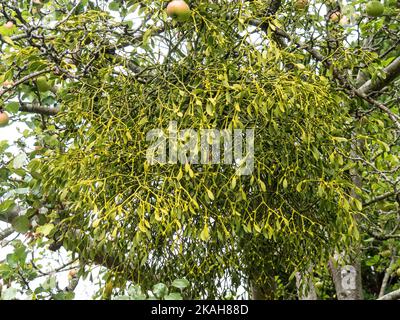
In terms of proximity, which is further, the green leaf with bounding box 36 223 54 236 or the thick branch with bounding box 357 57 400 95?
the thick branch with bounding box 357 57 400 95

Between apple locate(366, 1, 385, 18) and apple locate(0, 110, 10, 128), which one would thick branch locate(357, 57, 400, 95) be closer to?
apple locate(366, 1, 385, 18)

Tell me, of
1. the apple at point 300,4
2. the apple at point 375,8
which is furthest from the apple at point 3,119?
the apple at point 375,8

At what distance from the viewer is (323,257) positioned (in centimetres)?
165

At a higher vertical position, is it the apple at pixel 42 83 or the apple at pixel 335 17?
the apple at pixel 335 17

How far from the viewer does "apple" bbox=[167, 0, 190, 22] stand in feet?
5.05

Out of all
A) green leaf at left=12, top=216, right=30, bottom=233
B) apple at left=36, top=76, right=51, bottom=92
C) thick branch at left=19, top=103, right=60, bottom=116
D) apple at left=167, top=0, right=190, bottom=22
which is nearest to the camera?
apple at left=167, top=0, right=190, bottom=22

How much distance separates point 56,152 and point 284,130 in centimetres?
58

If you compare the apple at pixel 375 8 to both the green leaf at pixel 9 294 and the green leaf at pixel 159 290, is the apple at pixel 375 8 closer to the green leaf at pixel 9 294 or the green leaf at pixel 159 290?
the green leaf at pixel 159 290

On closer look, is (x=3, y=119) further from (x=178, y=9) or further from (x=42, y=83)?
(x=178, y=9)

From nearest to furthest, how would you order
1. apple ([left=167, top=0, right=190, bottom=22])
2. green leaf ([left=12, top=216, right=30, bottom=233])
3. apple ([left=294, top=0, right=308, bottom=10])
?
apple ([left=167, top=0, right=190, bottom=22]) → green leaf ([left=12, top=216, right=30, bottom=233]) → apple ([left=294, top=0, right=308, bottom=10])

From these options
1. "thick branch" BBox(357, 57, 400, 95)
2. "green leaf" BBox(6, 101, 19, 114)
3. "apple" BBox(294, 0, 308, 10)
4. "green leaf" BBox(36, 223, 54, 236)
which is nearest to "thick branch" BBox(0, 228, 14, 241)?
"green leaf" BBox(6, 101, 19, 114)

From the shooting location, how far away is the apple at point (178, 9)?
60.6 inches
